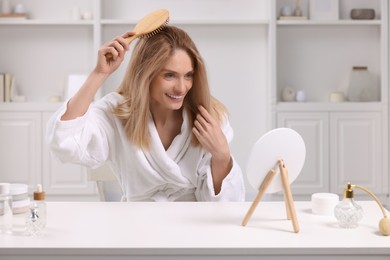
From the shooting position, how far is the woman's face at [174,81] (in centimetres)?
221

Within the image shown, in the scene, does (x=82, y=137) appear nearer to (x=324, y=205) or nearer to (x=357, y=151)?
(x=324, y=205)

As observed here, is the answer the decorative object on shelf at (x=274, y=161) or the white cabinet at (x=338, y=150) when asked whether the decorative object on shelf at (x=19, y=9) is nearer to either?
the white cabinet at (x=338, y=150)

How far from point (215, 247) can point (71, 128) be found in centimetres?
77

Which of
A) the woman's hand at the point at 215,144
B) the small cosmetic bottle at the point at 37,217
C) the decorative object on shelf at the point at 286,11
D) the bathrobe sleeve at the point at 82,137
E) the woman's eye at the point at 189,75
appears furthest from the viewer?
the decorative object on shelf at the point at 286,11

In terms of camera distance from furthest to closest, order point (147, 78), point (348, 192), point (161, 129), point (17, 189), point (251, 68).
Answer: point (251, 68), point (161, 129), point (147, 78), point (17, 189), point (348, 192)

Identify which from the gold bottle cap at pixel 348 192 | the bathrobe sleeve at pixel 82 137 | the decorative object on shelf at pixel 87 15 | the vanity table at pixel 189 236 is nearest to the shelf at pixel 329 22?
the decorative object on shelf at pixel 87 15

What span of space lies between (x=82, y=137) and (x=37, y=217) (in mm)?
517

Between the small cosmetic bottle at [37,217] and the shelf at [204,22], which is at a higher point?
the shelf at [204,22]

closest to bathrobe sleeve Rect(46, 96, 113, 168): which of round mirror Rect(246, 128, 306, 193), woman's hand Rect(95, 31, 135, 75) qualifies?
woman's hand Rect(95, 31, 135, 75)

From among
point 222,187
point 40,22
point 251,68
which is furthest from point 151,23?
point 251,68

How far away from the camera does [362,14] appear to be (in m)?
4.85

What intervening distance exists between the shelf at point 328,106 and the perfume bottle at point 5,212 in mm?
3259

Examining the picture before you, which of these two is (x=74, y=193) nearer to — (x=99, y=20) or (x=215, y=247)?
(x=99, y=20)
